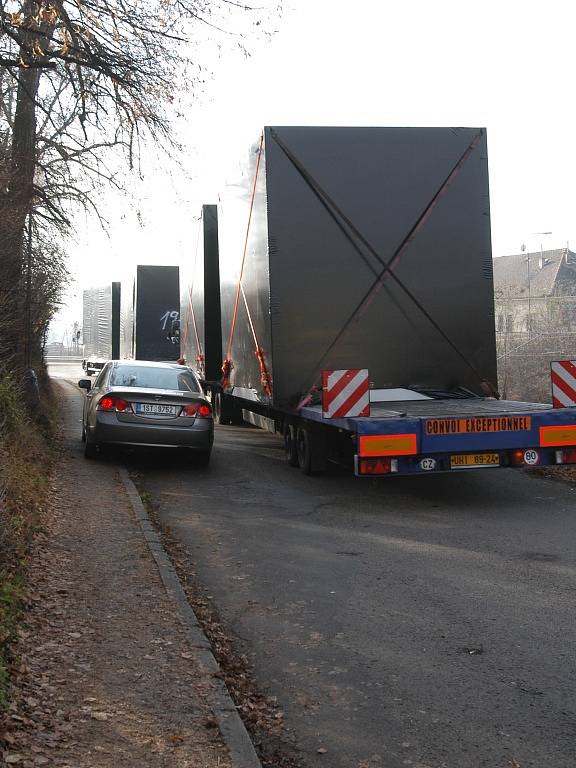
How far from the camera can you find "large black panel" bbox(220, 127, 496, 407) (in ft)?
32.8

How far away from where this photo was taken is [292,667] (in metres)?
4.40

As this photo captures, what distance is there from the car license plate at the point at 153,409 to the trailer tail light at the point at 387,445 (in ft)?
11.9

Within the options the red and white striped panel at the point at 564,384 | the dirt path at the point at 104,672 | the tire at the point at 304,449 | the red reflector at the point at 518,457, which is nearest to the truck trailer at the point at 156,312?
the tire at the point at 304,449

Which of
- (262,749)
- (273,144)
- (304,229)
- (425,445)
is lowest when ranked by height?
(262,749)

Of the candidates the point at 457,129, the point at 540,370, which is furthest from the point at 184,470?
the point at 540,370

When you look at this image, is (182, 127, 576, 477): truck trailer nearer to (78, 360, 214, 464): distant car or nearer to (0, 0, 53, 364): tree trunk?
(78, 360, 214, 464): distant car

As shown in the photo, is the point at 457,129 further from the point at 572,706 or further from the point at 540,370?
the point at 540,370

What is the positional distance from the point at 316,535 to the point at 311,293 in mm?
3553

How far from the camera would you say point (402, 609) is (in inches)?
210

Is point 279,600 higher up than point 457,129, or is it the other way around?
point 457,129

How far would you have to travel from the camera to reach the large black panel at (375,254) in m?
10.0

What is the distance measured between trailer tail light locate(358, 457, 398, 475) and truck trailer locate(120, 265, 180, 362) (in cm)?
1591

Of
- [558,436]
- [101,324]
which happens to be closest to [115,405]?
[558,436]

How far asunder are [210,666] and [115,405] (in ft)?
23.5
